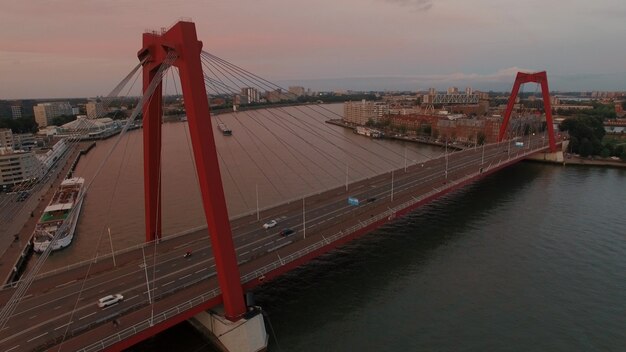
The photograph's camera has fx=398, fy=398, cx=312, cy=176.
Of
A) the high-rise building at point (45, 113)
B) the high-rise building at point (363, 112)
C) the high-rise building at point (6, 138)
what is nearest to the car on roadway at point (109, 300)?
the high-rise building at point (6, 138)

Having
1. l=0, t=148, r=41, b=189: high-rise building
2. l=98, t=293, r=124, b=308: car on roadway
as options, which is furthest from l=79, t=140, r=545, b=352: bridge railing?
l=0, t=148, r=41, b=189: high-rise building

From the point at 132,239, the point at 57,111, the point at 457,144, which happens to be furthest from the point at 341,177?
the point at 57,111

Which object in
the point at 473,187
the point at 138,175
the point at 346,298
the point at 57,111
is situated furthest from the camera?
the point at 57,111

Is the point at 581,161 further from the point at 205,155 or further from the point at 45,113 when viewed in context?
the point at 45,113

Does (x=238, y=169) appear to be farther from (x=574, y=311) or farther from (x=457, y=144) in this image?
(x=457, y=144)

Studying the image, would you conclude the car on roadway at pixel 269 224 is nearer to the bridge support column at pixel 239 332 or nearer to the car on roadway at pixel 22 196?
the bridge support column at pixel 239 332
